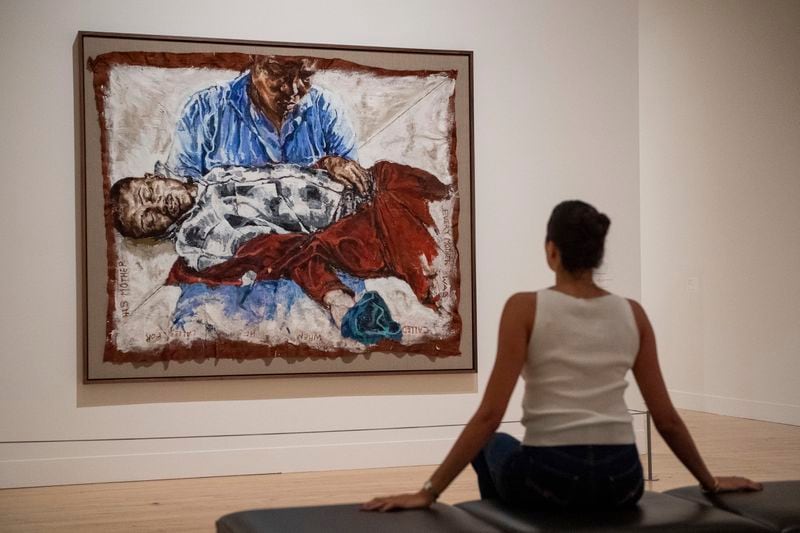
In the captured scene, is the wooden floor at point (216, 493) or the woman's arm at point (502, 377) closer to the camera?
the woman's arm at point (502, 377)

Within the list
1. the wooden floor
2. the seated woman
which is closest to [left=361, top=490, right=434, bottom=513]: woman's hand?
the seated woman

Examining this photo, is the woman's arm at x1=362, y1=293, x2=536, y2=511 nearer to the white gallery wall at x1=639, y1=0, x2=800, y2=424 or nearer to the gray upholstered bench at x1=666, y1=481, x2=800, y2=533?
the gray upholstered bench at x1=666, y1=481, x2=800, y2=533

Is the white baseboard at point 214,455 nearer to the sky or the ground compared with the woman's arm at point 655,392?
nearer to the ground

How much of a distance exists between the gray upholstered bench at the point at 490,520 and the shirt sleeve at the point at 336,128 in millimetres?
3937

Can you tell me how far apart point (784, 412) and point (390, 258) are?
4697 millimetres

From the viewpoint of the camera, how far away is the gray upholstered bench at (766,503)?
11.6ft

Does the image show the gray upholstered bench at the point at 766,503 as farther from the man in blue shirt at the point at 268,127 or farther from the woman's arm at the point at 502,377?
the man in blue shirt at the point at 268,127

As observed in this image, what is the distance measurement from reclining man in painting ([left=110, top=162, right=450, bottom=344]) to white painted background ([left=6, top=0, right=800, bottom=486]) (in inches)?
16.8

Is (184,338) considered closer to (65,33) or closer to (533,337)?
(65,33)

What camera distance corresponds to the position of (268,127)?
281 inches

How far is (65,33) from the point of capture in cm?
686

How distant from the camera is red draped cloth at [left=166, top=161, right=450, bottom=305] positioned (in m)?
7.07

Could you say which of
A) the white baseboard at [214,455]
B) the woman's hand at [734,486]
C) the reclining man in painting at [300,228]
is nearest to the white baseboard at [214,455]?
the white baseboard at [214,455]

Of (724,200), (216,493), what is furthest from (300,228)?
(724,200)
